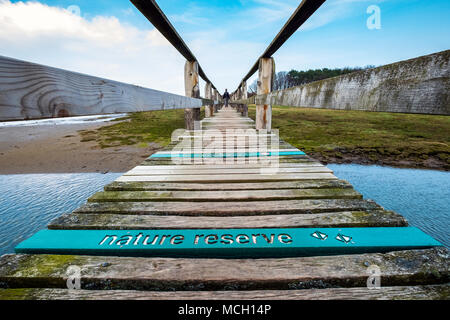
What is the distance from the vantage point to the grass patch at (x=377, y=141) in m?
8.26

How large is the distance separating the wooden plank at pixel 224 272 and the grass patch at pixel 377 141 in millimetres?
7703

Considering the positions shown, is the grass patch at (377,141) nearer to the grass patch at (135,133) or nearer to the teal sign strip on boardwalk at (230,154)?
the teal sign strip on boardwalk at (230,154)

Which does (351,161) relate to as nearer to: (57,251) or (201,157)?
(201,157)

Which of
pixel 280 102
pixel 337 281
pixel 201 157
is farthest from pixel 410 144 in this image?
pixel 337 281

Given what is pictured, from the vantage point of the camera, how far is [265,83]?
Result: 4.97 metres

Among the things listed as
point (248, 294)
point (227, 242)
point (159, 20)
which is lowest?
point (248, 294)

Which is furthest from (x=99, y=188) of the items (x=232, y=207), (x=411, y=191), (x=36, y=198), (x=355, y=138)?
(x=355, y=138)

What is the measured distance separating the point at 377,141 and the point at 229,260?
39.2ft

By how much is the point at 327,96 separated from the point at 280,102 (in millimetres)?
1473

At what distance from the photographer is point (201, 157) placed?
3.37 m

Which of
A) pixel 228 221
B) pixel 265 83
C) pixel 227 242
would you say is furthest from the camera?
pixel 265 83

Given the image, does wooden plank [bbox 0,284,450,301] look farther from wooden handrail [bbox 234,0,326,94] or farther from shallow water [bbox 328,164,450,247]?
shallow water [bbox 328,164,450,247]

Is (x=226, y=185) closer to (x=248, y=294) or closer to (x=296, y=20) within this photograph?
(x=248, y=294)

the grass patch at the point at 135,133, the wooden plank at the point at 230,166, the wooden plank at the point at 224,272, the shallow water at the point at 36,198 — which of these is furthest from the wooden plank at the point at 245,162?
the grass patch at the point at 135,133
